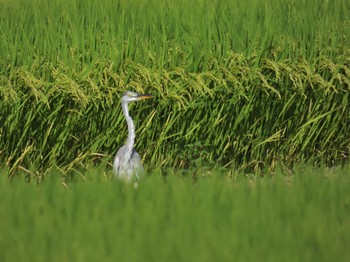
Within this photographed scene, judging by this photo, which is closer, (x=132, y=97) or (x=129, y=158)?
(x=129, y=158)

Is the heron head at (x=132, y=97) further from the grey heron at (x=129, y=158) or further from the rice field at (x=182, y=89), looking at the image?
the rice field at (x=182, y=89)

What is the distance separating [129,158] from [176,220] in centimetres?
157

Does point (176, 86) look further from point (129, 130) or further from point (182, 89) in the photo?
point (129, 130)

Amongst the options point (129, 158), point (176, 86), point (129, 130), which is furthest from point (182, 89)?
point (129, 158)

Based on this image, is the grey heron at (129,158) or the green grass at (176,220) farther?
the grey heron at (129,158)

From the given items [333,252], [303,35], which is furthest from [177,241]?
[303,35]

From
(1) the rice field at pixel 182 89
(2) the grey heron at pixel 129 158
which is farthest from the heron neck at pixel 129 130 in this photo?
(1) the rice field at pixel 182 89

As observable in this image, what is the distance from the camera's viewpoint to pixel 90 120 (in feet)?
21.6

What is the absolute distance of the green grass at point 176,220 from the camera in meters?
3.99

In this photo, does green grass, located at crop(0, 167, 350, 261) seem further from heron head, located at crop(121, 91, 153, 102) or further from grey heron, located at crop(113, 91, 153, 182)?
heron head, located at crop(121, 91, 153, 102)

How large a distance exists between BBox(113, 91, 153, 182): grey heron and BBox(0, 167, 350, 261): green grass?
719 millimetres

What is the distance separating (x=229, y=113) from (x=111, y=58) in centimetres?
94

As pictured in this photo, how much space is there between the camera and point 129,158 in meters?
5.86

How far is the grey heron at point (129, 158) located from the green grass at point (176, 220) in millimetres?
719
